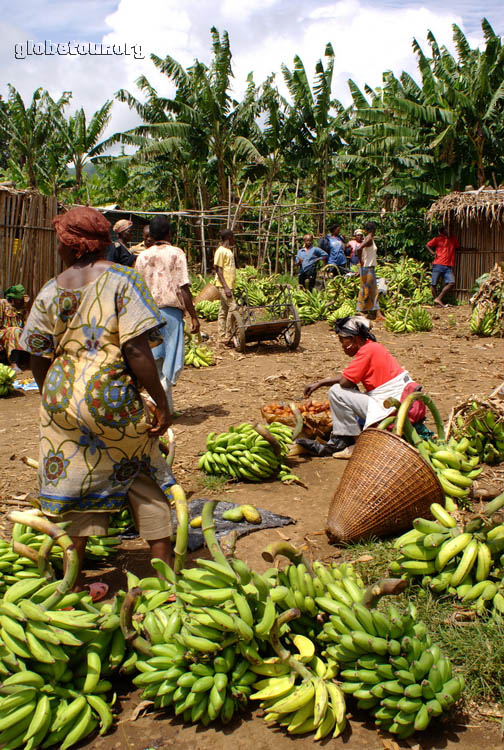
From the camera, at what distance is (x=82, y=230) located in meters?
2.75

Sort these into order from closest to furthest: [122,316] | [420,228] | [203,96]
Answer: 1. [122,316]
2. [420,228]
3. [203,96]

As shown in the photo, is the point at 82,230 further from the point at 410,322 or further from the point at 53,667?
the point at 410,322

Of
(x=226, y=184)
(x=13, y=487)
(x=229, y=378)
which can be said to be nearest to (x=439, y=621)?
(x=13, y=487)

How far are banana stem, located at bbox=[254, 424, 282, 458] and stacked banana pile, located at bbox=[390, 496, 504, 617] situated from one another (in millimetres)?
1639

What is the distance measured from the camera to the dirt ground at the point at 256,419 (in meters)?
2.29

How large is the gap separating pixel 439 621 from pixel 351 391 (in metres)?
2.56

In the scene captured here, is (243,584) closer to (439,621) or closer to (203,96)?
(439,621)

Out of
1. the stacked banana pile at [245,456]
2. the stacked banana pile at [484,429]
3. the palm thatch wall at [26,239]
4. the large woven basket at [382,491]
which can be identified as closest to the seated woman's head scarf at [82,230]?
the large woven basket at [382,491]

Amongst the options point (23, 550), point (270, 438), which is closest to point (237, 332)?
point (270, 438)

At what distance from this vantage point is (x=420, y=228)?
1866 cm

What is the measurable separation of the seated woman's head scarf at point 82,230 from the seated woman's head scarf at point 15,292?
6890mm

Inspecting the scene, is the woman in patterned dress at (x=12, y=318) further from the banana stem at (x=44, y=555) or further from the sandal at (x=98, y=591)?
the banana stem at (x=44, y=555)

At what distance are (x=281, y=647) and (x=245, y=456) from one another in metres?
2.64

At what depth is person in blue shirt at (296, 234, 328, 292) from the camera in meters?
14.9
